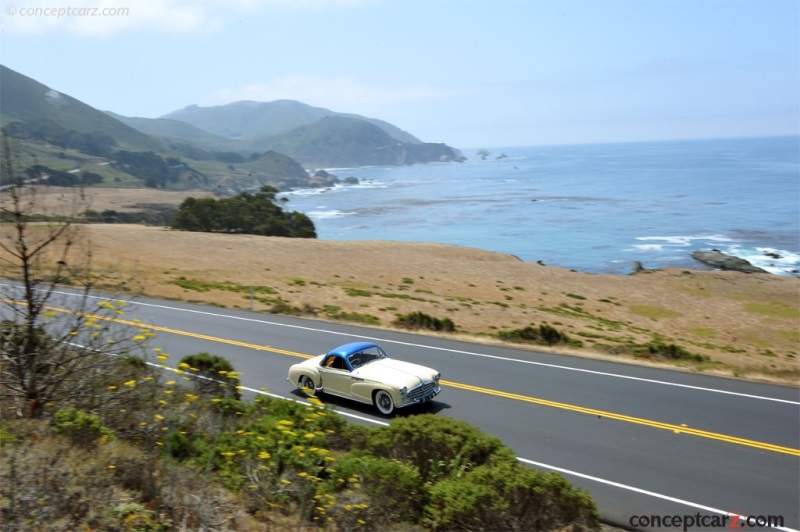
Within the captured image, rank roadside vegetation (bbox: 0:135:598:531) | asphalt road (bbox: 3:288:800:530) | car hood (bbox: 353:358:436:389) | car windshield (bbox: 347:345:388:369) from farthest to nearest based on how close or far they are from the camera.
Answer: car windshield (bbox: 347:345:388:369)
car hood (bbox: 353:358:436:389)
asphalt road (bbox: 3:288:800:530)
roadside vegetation (bbox: 0:135:598:531)

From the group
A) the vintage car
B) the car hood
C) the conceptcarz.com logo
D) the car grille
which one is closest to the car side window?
the vintage car

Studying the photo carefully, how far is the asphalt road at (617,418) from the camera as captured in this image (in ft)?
33.7

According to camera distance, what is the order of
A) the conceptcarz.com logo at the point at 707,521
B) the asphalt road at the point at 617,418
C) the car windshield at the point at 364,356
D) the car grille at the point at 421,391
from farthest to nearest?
the car windshield at the point at 364,356
the car grille at the point at 421,391
the asphalt road at the point at 617,418
the conceptcarz.com logo at the point at 707,521

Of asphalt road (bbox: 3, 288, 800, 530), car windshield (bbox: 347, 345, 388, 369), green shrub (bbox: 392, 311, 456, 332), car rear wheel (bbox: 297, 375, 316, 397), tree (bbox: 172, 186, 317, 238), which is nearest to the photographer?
asphalt road (bbox: 3, 288, 800, 530)

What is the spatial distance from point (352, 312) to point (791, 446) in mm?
18812

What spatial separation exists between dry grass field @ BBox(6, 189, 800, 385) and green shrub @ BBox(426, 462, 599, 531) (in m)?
11.1

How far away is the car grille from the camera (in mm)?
14055

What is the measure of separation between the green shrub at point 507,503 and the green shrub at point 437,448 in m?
0.62

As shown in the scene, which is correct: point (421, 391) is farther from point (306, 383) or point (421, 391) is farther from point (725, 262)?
point (725, 262)

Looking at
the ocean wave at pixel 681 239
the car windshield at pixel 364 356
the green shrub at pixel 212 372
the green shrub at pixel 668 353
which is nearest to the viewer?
the green shrub at pixel 212 372

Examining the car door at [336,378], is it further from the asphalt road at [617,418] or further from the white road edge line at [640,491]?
the white road edge line at [640,491]

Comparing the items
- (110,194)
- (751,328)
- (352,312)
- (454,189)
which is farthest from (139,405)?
(454,189)

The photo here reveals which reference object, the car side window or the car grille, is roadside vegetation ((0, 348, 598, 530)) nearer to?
the car grille

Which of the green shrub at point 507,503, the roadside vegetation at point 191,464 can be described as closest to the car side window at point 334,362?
the roadside vegetation at point 191,464
